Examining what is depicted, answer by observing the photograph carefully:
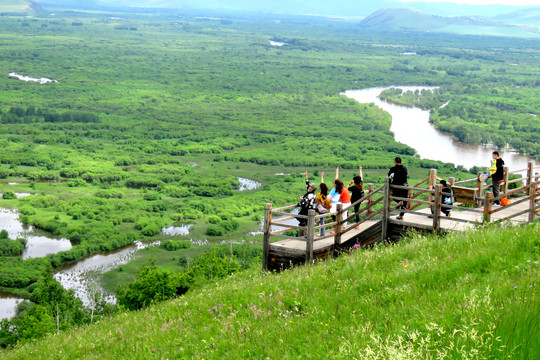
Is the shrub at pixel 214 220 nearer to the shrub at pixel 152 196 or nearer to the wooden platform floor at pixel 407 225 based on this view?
the shrub at pixel 152 196

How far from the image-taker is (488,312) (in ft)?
26.5

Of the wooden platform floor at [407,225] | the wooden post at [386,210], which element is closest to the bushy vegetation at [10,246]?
the wooden platform floor at [407,225]

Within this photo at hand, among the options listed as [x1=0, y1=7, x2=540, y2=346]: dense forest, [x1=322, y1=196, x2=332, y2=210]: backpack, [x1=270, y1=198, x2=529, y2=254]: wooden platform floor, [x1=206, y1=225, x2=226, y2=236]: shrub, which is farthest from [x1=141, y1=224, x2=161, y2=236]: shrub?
[x1=322, y1=196, x2=332, y2=210]: backpack

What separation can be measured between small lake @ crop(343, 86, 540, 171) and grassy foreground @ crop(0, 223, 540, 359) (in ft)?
279

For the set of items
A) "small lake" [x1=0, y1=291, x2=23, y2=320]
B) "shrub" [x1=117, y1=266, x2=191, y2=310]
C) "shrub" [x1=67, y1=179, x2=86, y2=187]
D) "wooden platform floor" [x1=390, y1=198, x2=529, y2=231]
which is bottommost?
"small lake" [x1=0, y1=291, x2=23, y2=320]

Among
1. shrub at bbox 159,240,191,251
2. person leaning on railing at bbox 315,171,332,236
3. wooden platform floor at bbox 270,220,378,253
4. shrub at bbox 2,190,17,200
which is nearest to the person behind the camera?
wooden platform floor at bbox 270,220,378,253

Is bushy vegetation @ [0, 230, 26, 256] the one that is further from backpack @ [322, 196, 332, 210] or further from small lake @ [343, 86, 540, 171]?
small lake @ [343, 86, 540, 171]

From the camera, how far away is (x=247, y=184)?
9494 cm

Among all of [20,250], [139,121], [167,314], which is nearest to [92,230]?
[20,250]

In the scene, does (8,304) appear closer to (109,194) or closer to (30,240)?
(30,240)

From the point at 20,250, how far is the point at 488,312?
193ft

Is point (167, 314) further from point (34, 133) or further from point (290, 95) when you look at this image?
point (290, 95)

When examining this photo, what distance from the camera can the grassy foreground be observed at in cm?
764

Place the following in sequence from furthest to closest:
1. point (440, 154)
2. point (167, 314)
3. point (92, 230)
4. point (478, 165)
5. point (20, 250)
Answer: point (440, 154), point (478, 165), point (92, 230), point (20, 250), point (167, 314)
